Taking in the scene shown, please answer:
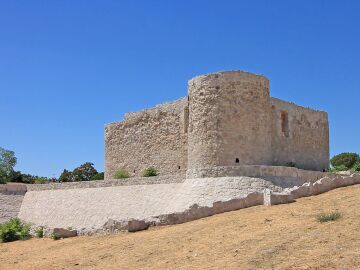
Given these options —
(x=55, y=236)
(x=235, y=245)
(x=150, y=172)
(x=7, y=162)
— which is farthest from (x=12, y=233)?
(x=7, y=162)

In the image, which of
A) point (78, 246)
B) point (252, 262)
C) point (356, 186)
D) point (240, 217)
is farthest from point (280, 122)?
point (252, 262)

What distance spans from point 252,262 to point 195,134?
44.8ft

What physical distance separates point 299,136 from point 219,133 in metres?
8.26

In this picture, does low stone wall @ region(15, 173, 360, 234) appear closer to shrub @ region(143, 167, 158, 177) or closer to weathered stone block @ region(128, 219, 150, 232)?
weathered stone block @ region(128, 219, 150, 232)

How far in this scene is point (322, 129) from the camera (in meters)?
31.5

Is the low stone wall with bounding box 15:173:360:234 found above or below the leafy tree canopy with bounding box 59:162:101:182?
below

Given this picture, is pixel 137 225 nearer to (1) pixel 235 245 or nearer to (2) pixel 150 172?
(1) pixel 235 245

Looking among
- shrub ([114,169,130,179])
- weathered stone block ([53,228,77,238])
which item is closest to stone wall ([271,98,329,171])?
shrub ([114,169,130,179])

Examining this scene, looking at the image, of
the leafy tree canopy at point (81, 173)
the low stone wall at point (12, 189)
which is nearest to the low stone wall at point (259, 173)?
the low stone wall at point (12, 189)

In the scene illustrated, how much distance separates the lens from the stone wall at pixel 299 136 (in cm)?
2698

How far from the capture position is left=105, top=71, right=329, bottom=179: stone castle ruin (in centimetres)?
2286

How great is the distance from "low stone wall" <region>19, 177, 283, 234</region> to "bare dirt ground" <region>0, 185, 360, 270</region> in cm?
87

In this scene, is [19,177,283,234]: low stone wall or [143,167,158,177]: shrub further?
[143,167,158,177]: shrub

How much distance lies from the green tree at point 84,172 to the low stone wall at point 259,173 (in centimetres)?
2902
